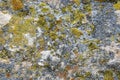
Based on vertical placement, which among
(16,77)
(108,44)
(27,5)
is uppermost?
(27,5)

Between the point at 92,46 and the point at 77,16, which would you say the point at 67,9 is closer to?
the point at 77,16

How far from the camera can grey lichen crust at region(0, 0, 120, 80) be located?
2.79 m

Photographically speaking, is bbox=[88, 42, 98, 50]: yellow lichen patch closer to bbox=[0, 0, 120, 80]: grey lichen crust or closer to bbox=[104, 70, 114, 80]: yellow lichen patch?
bbox=[0, 0, 120, 80]: grey lichen crust

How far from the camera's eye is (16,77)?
2768mm

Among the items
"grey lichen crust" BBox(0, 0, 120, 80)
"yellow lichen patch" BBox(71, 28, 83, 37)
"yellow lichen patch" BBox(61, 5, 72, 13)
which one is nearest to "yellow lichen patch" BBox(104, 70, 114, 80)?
"grey lichen crust" BBox(0, 0, 120, 80)

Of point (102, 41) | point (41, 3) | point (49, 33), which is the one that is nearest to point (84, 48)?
point (102, 41)

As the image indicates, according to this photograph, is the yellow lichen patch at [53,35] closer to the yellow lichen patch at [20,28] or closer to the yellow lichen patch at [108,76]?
the yellow lichen patch at [20,28]

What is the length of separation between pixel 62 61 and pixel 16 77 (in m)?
0.47

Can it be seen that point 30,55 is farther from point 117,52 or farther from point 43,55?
point 117,52

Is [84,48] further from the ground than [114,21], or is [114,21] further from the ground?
[114,21]

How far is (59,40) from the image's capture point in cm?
291

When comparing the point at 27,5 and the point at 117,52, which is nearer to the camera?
the point at 117,52

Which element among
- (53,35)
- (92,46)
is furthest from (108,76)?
(53,35)

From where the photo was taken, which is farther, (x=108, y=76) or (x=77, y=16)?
(x=77, y=16)
